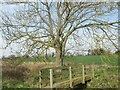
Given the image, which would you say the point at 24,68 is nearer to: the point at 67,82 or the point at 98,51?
the point at 67,82

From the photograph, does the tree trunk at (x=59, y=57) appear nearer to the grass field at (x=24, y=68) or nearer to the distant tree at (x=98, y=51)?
the grass field at (x=24, y=68)

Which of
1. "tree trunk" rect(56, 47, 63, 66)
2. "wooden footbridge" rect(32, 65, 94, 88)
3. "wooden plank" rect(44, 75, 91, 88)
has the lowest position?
"wooden plank" rect(44, 75, 91, 88)

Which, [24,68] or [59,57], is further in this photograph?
[59,57]

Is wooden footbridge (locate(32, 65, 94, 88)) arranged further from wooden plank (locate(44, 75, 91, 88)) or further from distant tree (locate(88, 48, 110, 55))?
distant tree (locate(88, 48, 110, 55))

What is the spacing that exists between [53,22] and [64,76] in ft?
5.53

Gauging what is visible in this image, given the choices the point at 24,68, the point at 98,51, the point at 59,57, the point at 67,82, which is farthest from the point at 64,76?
the point at 98,51

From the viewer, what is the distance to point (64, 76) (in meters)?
7.80

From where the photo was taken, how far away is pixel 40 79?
22.3 feet

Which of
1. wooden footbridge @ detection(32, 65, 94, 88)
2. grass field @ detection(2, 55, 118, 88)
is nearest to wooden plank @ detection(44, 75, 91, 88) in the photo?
wooden footbridge @ detection(32, 65, 94, 88)

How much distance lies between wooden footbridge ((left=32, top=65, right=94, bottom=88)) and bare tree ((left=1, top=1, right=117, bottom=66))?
0.69 m

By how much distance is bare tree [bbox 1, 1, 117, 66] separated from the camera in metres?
7.82

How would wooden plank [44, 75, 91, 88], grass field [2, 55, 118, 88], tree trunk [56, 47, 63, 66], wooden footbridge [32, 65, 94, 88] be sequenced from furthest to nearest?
tree trunk [56, 47, 63, 66]
grass field [2, 55, 118, 88]
wooden plank [44, 75, 91, 88]
wooden footbridge [32, 65, 94, 88]

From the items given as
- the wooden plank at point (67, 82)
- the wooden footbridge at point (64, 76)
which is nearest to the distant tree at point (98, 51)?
the wooden footbridge at point (64, 76)

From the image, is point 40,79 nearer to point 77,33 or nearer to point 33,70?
point 33,70
